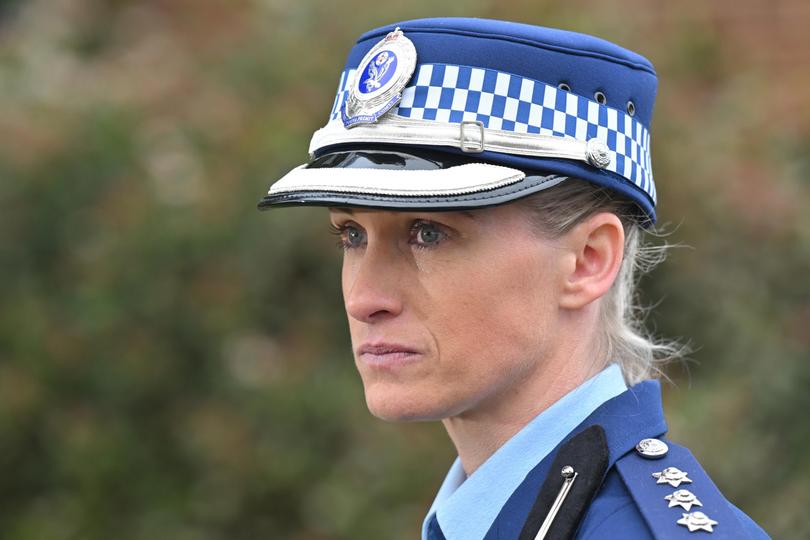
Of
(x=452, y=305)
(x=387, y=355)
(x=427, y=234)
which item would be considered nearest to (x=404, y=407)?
(x=387, y=355)

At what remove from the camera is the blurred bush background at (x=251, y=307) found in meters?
5.12

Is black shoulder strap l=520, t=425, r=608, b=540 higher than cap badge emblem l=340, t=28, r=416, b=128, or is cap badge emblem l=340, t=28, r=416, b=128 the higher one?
cap badge emblem l=340, t=28, r=416, b=128

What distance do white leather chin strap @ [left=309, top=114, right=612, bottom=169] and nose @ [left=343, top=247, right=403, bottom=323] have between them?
0.22 meters

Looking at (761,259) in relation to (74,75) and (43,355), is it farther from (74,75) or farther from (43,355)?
(74,75)

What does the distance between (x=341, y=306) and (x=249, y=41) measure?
190 centimetres

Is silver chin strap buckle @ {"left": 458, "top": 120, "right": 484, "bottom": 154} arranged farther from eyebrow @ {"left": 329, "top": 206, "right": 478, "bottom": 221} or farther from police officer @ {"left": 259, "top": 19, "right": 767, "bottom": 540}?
eyebrow @ {"left": 329, "top": 206, "right": 478, "bottom": 221}

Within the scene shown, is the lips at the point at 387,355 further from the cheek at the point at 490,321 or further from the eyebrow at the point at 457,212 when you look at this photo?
the eyebrow at the point at 457,212

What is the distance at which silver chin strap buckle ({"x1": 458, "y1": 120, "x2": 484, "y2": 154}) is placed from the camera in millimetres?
2117

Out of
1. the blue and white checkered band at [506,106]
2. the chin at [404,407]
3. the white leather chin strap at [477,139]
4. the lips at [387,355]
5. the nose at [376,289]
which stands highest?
the blue and white checkered band at [506,106]

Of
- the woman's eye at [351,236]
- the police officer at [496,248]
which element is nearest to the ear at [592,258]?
the police officer at [496,248]

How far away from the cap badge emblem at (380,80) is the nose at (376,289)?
26cm

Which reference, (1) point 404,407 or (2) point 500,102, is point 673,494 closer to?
(1) point 404,407

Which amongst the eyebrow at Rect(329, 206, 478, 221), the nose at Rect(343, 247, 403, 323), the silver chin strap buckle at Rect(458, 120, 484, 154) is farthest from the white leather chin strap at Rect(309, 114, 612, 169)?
the nose at Rect(343, 247, 403, 323)

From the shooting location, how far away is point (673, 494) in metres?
1.97
